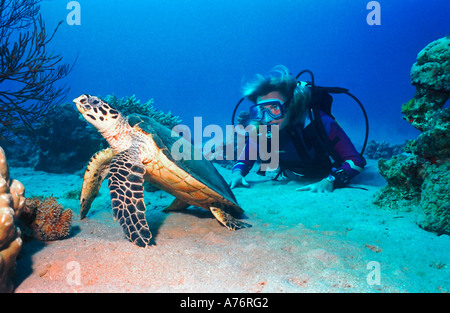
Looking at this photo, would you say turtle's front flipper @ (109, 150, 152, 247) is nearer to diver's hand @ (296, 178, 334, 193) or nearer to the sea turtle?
the sea turtle

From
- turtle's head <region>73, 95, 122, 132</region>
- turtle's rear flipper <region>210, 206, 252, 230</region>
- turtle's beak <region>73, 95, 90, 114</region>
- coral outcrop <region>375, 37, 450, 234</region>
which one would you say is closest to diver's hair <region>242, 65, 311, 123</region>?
coral outcrop <region>375, 37, 450, 234</region>

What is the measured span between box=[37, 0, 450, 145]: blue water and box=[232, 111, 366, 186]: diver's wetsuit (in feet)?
254

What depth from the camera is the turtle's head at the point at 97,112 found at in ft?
9.37

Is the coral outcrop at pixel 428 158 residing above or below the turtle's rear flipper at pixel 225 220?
above

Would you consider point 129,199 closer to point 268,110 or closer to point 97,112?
point 97,112

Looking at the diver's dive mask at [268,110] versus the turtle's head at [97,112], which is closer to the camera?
the turtle's head at [97,112]

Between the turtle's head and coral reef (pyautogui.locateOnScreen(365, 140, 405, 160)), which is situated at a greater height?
the turtle's head

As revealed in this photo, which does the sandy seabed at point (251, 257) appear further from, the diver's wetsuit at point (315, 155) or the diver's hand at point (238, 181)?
the diver's hand at point (238, 181)

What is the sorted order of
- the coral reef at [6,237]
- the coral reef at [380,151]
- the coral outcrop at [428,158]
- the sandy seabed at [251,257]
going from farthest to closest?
the coral reef at [380,151]
the coral outcrop at [428,158]
the sandy seabed at [251,257]
the coral reef at [6,237]

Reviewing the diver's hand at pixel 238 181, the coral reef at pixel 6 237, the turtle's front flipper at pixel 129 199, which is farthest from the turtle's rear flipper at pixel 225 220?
the diver's hand at pixel 238 181

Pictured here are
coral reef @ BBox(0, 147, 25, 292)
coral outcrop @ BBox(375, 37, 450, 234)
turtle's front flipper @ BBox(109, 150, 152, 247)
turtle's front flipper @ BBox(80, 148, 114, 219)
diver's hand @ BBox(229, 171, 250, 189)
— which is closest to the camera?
coral reef @ BBox(0, 147, 25, 292)

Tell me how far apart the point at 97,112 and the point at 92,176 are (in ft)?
2.85

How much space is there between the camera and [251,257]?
2119mm

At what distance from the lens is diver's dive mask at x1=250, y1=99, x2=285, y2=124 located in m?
5.14
